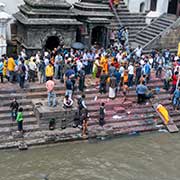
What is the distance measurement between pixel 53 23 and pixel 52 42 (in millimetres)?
2117

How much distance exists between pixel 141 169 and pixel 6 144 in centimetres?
552

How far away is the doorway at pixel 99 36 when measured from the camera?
25.6m

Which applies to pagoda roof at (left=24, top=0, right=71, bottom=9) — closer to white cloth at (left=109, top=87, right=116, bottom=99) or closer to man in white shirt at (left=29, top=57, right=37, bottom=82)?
man in white shirt at (left=29, top=57, right=37, bottom=82)

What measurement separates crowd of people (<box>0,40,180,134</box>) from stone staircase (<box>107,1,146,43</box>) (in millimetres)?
6074

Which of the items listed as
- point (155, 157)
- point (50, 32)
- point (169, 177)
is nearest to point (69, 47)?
point (50, 32)

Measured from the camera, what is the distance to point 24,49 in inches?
890

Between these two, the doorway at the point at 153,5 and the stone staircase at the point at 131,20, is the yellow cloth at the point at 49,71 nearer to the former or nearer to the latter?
the stone staircase at the point at 131,20

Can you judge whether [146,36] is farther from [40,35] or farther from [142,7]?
[40,35]

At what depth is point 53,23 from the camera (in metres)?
22.4

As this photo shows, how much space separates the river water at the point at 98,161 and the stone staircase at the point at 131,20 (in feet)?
40.1

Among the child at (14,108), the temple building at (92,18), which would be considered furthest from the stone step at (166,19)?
the child at (14,108)

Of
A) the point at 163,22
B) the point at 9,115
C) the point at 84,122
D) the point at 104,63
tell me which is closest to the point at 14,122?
the point at 9,115

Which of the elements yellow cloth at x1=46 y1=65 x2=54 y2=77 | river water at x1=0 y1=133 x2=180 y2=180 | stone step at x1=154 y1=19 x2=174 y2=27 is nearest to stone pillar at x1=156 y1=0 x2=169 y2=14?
stone step at x1=154 y1=19 x2=174 y2=27

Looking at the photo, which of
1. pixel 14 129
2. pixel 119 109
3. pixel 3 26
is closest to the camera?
pixel 14 129
